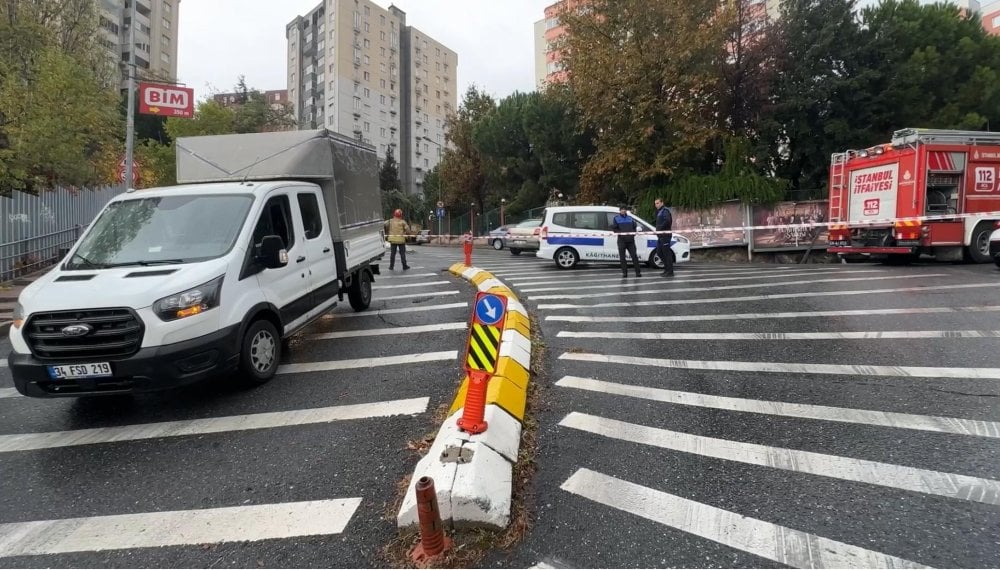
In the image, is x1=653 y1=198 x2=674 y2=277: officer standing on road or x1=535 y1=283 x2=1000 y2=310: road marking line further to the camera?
x1=653 y1=198 x2=674 y2=277: officer standing on road

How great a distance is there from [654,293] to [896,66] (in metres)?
18.8

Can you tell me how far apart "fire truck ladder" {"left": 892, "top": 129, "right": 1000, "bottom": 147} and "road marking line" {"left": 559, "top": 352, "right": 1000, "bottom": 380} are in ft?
33.0

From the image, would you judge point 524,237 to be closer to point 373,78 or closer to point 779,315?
point 779,315

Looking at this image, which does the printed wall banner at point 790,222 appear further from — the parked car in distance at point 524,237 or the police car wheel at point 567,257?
the police car wheel at point 567,257

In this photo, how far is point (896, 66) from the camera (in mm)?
21188

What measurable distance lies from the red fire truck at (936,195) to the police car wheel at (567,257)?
23.8 ft

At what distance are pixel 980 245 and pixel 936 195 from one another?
1475mm

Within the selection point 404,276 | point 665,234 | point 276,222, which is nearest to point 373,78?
point 404,276

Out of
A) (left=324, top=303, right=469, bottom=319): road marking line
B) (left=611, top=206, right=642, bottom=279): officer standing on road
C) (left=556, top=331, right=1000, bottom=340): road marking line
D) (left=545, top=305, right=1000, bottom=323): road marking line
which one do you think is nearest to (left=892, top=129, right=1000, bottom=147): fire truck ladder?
(left=611, top=206, right=642, bottom=279): officer standing on road

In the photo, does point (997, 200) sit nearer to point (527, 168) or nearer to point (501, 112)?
point (527, 168)

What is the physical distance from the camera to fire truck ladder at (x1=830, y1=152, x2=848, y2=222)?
14.8 m

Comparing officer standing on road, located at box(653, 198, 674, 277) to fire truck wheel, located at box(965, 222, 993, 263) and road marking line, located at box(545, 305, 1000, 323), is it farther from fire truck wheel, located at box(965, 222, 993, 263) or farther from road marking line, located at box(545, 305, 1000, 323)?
fire truck wheel, located at box(965, 222, 993, 263)

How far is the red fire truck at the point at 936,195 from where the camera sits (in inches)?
495

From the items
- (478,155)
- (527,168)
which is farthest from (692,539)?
(478,155)
